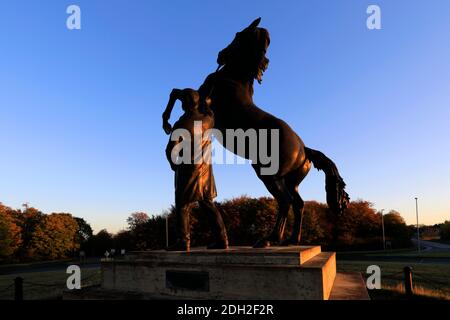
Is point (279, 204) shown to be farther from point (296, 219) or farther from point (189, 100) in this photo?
point (189, 100)

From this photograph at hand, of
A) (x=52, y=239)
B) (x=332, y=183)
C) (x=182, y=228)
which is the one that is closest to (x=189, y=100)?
(x=182, y=228)

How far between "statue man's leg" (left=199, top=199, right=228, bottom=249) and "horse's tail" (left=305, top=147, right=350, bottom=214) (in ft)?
6.55

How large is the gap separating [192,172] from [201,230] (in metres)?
29.1

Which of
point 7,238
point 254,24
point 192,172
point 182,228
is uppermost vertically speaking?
point 254,24

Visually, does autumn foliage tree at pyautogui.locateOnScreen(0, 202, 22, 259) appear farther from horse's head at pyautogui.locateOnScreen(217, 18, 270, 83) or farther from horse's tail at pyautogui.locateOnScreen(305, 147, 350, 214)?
horse's tail at pyautogui.locateOnScreen(305, 147, 350, 214)

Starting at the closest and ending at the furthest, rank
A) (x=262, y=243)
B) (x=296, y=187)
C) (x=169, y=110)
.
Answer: (x=262, y=243)
(x=169, y=110)
(x=296, y=187)

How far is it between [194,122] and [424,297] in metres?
7.10

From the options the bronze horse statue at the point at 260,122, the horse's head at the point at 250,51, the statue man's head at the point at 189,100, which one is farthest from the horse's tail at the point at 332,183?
the statue man's head at the point at 189,100

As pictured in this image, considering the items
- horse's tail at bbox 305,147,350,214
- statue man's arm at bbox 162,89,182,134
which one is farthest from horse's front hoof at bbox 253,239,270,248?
statue man's arm at bbox 162,89,182,134

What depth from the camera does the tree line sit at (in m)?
34.9

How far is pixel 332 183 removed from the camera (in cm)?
619
